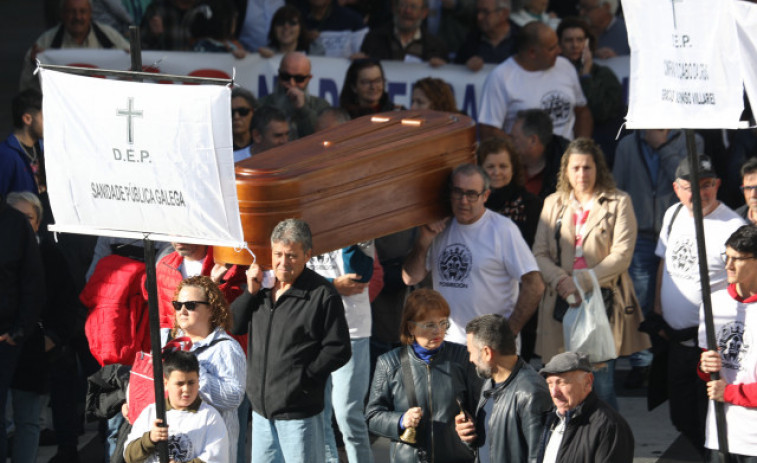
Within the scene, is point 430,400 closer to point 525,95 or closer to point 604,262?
point 604,262

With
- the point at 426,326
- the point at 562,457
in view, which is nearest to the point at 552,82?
the point at 426,326

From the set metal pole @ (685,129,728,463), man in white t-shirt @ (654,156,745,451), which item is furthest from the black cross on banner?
man in white t-shirt @ (654,156,745,451)

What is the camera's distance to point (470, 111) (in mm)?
11617

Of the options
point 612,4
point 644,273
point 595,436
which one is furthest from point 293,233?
point 612,4

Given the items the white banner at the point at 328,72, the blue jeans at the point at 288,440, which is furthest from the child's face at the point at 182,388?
the white banner at the point at 328,72

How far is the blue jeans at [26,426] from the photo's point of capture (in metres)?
8.29

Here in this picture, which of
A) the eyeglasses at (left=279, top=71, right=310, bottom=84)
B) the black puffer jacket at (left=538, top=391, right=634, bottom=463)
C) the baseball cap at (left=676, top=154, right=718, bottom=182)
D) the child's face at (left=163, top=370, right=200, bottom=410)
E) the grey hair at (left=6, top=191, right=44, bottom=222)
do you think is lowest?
the black puffer jacket at (left=538, top=391, right=634, bottom=463)

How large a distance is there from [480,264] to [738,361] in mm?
1580

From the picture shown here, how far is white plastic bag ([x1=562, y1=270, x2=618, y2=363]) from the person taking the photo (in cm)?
796

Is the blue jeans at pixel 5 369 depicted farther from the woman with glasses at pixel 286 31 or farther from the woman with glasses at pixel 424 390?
the woman with glasses at pixel 286 31

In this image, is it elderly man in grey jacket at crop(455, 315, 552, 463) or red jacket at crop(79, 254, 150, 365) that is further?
red jacket at crop(79, 254, 150, 365)

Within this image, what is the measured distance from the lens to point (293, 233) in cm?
693

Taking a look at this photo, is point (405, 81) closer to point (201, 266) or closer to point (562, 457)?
point (201, 266)

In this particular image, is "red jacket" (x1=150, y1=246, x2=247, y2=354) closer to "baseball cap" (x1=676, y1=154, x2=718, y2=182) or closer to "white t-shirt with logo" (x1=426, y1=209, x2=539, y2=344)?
"white t-shirt with logo" (x1=426, y1=209, x2=539, y2=344)
